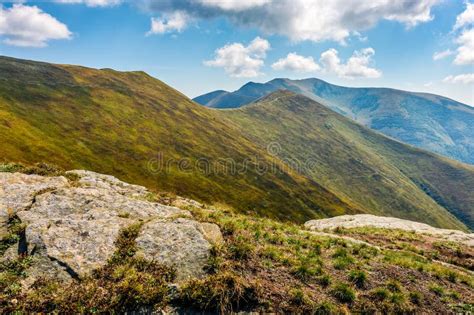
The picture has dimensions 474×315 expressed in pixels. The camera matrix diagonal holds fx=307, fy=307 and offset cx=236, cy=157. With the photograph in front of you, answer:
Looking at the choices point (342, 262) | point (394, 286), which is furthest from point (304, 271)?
point (394, 286)

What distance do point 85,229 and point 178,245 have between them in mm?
4637

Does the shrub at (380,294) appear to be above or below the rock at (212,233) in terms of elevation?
below

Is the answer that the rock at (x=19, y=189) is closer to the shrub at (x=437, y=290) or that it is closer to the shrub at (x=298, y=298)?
the shrub at (x=298, y=298)

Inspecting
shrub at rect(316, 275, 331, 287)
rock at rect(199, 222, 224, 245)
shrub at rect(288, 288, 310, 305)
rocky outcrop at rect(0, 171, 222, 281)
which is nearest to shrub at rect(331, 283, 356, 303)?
shrub at rect(316, 275, 331, 287)

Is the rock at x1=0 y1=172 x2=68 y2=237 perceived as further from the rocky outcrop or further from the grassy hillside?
the grassy hillside

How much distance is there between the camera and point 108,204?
61.0 feet

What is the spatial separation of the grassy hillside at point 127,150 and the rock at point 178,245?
318 feet

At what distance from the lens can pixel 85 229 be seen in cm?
1495

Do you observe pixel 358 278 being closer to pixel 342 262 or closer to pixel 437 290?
pixel 342 262

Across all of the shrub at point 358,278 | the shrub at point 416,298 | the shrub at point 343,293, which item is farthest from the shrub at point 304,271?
the shrub at point 416,298

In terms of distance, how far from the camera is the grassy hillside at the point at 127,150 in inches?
4710

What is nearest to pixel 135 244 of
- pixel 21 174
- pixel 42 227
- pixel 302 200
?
pixel 42 227

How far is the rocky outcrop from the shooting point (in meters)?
13.1

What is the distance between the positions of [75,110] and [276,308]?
586 ft
